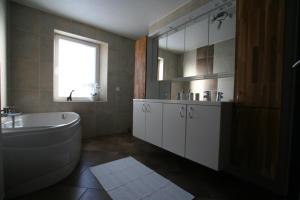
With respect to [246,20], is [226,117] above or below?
below

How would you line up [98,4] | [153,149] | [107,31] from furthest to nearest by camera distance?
1. [107,31]
2. [153,149]
3. [98,4]

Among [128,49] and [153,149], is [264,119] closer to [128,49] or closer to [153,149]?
[153,149]

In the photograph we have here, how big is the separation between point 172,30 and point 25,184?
2669 mm

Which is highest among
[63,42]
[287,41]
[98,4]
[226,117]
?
[98,4]

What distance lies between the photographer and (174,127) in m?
1.83

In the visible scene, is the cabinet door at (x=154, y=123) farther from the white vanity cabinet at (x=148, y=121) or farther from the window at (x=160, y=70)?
the window at (x=160, y=70)

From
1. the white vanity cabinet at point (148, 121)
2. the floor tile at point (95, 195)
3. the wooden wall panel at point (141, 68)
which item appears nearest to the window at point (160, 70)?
the wooden wall panel at point (141, 68)

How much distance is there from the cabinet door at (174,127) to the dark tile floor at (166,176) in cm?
24

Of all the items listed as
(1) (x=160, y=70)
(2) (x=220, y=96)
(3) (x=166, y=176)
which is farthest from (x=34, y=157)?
(1) (x=160, y=70)

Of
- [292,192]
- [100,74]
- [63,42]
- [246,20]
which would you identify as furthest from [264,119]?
[63,42]

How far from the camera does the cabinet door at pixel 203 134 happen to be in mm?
1399

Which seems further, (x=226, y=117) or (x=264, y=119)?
(x=226, y=117)

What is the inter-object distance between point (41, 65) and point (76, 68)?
2.10 ft

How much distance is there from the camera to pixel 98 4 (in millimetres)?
2264
